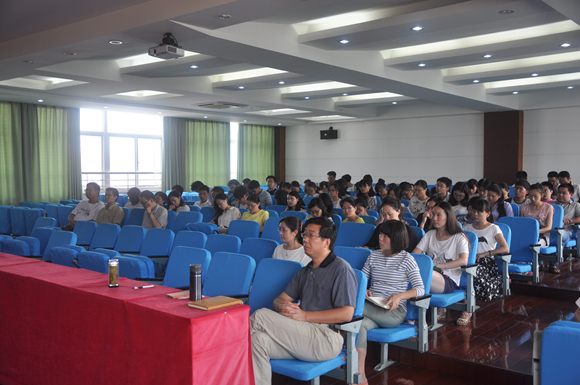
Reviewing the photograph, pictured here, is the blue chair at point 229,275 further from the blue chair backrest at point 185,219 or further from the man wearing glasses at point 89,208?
the man wearing glasses at point 89,208

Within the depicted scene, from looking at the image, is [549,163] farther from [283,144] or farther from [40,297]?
[40,297]

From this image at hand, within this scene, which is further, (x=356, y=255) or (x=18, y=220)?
(x=18, y=220)

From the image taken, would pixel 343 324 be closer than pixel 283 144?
Yes

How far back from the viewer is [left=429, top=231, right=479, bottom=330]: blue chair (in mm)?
4066

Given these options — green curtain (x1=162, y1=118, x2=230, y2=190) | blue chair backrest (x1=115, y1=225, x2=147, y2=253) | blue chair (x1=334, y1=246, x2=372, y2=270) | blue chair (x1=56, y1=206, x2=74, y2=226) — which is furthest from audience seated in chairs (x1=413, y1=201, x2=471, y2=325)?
green curtain (x1=162, y1=118, x2=230, y2=190)

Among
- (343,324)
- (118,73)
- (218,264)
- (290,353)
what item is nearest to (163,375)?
(290,353)

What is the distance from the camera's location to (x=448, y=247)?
4457mm

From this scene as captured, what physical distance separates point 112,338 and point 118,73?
24.8 feet

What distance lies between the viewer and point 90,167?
14578mm

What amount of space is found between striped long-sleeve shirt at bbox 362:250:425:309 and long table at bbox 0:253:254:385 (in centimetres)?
142

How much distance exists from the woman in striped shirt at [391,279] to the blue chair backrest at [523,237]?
257cm

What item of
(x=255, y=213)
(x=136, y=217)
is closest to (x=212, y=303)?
(x=255, y=213)

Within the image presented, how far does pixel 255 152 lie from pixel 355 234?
13332 mm

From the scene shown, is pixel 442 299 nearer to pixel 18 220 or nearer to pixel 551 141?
pixel 18 220
